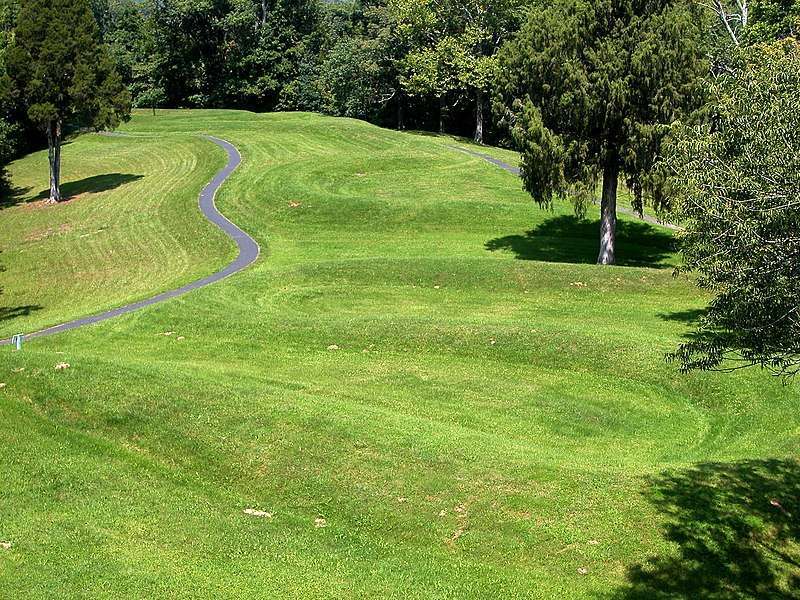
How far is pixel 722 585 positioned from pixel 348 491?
774cm

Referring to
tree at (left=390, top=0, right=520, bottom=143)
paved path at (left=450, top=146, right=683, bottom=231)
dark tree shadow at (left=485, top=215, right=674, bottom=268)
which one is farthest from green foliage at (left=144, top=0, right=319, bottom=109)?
dark tree shadow at (left=485, top=215, right=674, bottom=268)

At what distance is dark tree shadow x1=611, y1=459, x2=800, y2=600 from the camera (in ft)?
48.6

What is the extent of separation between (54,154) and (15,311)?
29.0 meters

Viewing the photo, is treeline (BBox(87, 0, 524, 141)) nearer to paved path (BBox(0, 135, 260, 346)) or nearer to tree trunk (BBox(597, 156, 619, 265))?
paved path (BBox(0, 135, 260, 346))

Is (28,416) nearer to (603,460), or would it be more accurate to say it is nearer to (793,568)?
(603,460)

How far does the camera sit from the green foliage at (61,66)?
2351 inches

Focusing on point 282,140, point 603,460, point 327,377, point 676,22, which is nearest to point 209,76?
point 282,140

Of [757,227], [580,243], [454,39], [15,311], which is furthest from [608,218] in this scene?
[454,39]

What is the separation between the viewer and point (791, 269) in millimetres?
13062

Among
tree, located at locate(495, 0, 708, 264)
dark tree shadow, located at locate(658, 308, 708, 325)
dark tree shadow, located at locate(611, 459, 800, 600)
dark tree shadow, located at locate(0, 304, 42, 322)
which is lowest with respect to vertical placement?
dark tree shadow, located at locate(0, 304, 42, 322)

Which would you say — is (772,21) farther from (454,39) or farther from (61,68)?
(61,68)

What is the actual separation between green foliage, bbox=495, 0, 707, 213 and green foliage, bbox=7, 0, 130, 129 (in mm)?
35461

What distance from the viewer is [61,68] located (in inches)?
2383

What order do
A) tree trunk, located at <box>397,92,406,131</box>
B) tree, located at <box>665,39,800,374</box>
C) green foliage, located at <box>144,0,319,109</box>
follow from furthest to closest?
green foliage, located at <box>144,0,319,109</box> < tree trunk, located at <box>397,92,406,131</box> < tree, located at <box>665,39,800,374</box>
